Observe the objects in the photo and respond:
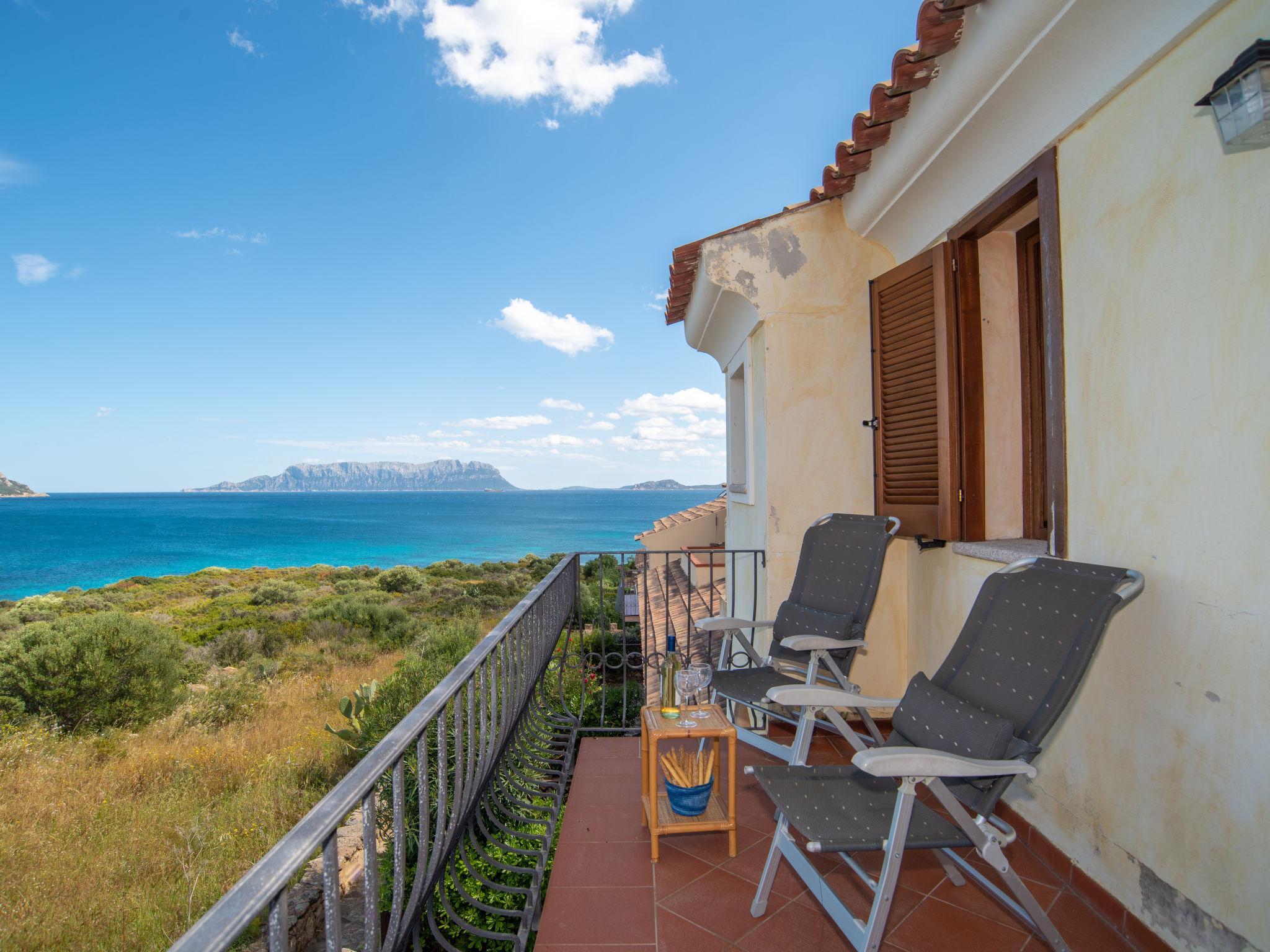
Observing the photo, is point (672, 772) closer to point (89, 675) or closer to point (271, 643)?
point (89, 675)

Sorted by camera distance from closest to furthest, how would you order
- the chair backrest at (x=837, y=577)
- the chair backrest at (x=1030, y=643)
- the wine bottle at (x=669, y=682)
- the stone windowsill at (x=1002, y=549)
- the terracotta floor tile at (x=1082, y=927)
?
1. the chair backrest at (x=1030, y=643)
2. the terracotta floor tile at (x=1082, y=927)
3. the stone windowsill at (x=1002, y=549)
4. the wine bottle at (x=669, y=682)
5. the chair backrest at (x=837, y=577)

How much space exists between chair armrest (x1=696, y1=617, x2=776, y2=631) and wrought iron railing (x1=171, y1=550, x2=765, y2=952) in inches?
14.9

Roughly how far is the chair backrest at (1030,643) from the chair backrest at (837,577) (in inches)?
33.8

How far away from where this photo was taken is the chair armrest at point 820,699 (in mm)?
2041

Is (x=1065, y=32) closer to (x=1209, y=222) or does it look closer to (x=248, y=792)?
(x=1209, y=222)

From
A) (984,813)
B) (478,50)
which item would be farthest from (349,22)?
(984,813)

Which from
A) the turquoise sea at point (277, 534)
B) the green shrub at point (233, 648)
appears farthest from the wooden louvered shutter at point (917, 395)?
the turquoise sea at point (277, 534)

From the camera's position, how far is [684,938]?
73.9 inches

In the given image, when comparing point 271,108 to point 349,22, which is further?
point 271,108

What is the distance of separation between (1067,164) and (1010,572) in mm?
1369

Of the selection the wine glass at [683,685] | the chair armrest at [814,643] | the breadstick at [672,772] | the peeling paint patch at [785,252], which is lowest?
the breadstick at [672,772]

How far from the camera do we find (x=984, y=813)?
1.62 m

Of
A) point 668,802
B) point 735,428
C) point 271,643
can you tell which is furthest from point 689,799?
point 271,643

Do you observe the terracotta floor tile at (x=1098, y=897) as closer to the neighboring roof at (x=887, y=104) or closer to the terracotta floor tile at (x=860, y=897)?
the terracotta floor tile at (x=860, y=897)
